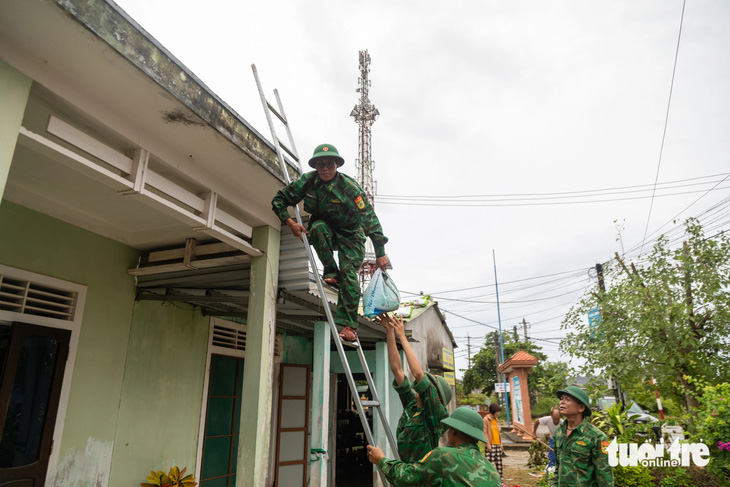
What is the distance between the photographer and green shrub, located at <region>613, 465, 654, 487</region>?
5.82m

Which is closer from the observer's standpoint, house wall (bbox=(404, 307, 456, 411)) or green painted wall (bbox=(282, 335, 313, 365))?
green painted wall (bbox=(282, 335, 313, 365))

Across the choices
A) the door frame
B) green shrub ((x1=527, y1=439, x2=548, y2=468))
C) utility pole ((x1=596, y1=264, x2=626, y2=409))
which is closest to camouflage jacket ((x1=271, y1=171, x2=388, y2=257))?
the door frame

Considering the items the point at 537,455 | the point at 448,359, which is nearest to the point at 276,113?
the point at 537,455

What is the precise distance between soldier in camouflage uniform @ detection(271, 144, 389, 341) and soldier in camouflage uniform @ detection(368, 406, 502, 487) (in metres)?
→ 1.11

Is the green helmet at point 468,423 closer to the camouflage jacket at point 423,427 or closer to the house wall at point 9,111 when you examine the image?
the camouflage jacket at point 423,427

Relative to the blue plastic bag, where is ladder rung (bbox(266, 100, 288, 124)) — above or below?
above

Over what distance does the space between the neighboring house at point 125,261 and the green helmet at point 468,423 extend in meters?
2.20

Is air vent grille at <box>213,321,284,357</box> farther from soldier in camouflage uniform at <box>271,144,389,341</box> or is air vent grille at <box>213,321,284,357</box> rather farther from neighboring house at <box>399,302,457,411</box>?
neighboring house at <box>399,302,457,411</box>

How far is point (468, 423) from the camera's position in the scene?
2.45m

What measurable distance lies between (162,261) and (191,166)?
1.93m

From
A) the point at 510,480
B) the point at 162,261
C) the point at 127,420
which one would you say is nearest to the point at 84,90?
the point at 162,261

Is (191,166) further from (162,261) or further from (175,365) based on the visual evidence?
(175,365)

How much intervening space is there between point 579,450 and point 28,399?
501cm

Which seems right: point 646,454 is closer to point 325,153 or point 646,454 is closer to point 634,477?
point 634,477
